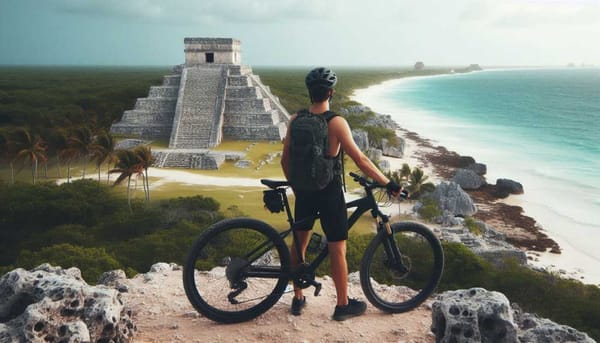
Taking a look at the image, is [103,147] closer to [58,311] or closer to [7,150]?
[7,150]

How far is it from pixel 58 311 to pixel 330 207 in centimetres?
269

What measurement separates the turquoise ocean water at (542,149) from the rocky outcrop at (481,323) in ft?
51.3

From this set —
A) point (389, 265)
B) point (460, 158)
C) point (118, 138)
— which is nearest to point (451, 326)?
point (389, 265)

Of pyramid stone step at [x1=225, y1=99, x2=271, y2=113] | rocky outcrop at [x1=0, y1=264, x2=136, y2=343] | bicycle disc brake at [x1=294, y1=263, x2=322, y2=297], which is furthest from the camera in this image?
pyramid stone step at [x1=225, y1=99, x2=271, y2=113]

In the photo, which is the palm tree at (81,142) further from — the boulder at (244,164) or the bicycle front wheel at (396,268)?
the bicycle front wheel at (396,268)

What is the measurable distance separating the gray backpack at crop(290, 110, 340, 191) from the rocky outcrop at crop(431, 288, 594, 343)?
5.72 feet

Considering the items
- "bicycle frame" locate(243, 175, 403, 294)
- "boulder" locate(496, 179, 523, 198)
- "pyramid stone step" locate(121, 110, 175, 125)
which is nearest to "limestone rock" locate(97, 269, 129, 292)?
"bicycle frame" locate(243, 175, 403, 294)

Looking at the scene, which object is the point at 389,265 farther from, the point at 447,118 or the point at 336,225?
the point at 447,118

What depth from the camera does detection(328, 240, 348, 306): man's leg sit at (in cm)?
491

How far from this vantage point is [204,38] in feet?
135

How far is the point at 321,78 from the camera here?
15.5 ft

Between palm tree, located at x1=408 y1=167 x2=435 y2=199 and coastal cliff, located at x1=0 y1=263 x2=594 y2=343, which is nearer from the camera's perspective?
coastal cliff, located at x1=0 y1=263 x2=594 y2=343

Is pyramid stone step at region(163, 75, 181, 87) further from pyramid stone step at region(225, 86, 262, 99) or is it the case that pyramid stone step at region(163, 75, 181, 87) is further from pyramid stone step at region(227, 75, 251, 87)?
pyramid stone step at region(225, 86, 262, 99)

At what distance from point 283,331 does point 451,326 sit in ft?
5.65
